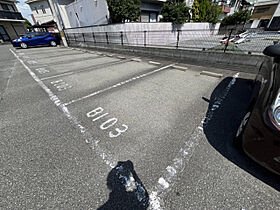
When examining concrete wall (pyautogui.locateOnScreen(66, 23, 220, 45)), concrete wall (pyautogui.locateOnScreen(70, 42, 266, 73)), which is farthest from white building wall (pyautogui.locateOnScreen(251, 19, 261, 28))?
concrete wall (pyautogui.locateOnScreen(70, 42, 266, 73))

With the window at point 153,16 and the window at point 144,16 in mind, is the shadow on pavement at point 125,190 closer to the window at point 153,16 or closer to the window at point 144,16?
the window at point 144,16

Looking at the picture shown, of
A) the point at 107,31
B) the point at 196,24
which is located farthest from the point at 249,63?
the point at 196,24

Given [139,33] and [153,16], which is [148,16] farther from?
[139,33]

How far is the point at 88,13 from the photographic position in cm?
1329

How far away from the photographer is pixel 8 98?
11.0 ft

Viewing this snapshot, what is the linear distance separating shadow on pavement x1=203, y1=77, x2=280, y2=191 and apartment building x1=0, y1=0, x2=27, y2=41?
30.3 metres

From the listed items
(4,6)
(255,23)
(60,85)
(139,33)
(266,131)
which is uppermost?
(4,6)

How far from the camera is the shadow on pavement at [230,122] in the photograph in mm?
1498

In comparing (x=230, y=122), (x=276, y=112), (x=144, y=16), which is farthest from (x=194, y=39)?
(x=144, y=16)

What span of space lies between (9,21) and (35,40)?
1487cm

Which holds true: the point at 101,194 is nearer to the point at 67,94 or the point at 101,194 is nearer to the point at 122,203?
the point at 122,203

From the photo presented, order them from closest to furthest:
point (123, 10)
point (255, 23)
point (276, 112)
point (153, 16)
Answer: point (276, 112) < point (123, 10) < point (153, 16) < point (255, 23)

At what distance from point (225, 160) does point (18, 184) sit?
2.61 meters

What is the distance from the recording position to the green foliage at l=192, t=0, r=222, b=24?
13.8 m
